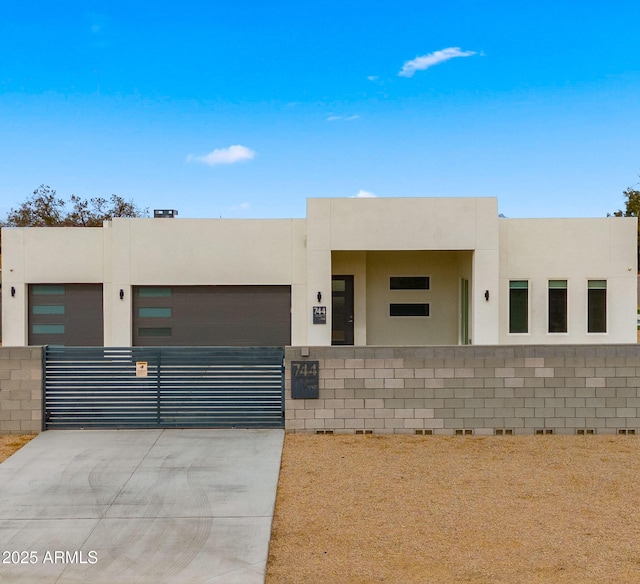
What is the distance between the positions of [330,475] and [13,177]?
155 ft

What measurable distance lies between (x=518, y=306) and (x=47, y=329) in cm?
1343

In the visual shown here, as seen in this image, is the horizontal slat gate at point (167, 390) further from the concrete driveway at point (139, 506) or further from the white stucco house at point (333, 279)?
the white stucco house at point (333, 279)

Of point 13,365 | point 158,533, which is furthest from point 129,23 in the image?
point 158,533

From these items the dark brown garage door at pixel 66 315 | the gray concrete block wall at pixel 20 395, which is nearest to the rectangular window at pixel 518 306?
the dark brown garage door at pixel 66 315

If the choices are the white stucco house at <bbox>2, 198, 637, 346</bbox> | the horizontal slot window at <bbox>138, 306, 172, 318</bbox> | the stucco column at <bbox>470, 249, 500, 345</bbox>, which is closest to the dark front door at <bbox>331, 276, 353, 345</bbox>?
the white stucco house at <bbox>2, 198, 637, 346</bbox>

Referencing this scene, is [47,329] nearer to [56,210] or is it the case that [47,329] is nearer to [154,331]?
[154,331]

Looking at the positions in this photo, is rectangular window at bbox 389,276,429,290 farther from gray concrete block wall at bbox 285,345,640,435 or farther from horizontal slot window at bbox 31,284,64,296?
horizontal slot window at bbox 31,284,64,296

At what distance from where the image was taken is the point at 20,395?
933cm

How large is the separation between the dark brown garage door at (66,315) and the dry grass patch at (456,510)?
33.1ft

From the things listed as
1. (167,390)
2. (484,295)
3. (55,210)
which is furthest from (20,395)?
(55,210)

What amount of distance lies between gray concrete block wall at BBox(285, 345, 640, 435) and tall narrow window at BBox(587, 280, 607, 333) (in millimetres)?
7400

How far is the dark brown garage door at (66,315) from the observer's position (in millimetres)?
17203

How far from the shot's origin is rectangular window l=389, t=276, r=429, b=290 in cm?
1766

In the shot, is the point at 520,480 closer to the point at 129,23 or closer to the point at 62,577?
the point at 62,577
